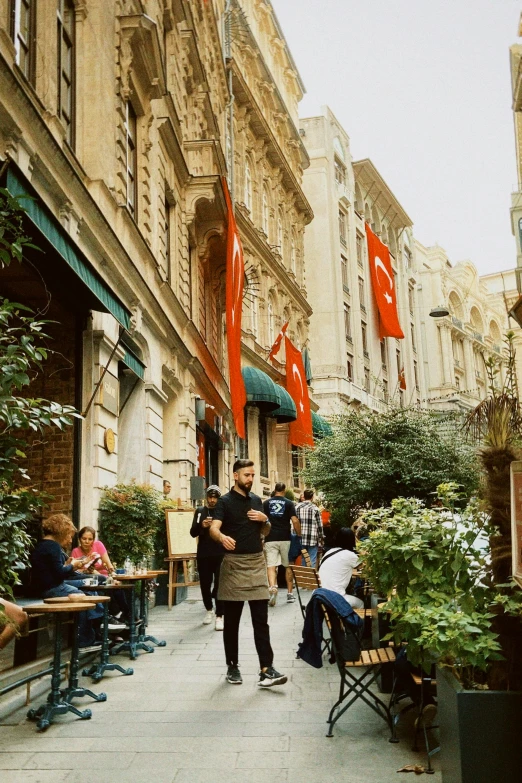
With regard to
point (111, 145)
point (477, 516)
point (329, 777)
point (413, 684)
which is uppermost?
point (111, 145)

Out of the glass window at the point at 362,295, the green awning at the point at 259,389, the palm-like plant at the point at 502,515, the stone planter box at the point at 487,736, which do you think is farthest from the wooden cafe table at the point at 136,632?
the glass window at the point at 362,295

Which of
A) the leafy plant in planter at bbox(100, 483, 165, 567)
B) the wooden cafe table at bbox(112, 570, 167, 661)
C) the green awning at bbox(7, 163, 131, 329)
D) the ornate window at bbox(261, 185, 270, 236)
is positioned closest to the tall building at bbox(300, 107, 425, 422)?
the ornate window at bbox(261, 185, 270, 236)

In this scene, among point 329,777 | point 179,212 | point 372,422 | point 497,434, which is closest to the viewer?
point 497,434

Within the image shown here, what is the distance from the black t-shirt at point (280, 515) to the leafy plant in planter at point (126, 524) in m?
→ 2.20

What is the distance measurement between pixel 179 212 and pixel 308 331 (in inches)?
906

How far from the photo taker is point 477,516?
4348mm

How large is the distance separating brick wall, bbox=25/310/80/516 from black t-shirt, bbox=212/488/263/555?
4289 millimetres

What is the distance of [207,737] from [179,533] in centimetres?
759

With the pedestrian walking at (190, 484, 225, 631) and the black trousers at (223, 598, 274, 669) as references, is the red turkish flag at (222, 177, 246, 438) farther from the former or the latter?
the black trousers at (223, 598, 274, 669)

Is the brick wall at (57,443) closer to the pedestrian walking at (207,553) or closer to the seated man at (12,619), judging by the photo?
the pedestrian walking at (207,553)

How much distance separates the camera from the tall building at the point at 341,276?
4266 centimetres

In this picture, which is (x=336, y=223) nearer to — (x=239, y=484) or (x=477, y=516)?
(x=239, y=484)

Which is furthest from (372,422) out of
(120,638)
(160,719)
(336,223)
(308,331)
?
(336,223)

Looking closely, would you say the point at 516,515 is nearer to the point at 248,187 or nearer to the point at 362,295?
the point at 248,187
